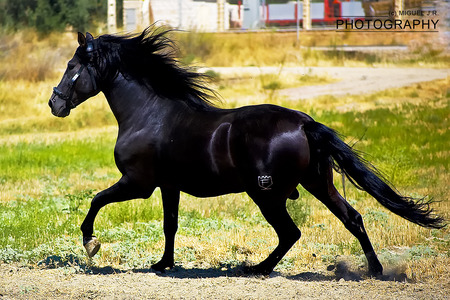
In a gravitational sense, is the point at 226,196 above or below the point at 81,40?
below

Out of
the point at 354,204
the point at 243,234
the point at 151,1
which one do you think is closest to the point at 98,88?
the point at 243,234

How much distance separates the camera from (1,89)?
2256cm

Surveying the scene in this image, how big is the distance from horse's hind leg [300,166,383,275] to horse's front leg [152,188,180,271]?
4.12 ft

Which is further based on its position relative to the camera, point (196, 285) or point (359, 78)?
point (359, 78)

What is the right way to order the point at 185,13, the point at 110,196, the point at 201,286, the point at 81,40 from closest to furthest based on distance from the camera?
the point at 201,286, the point at 110,196, the point at 81,40, the point at 185,13

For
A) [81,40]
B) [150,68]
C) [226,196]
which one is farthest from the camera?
[226,196]

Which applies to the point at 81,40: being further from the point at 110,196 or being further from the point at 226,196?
the point at 226,196

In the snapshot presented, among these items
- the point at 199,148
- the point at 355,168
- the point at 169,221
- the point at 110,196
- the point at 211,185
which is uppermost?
the point at 199,148

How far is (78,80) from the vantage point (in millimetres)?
6449

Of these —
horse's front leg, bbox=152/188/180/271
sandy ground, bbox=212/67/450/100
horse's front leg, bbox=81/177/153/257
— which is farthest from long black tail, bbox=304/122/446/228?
sandy ground, bbox=212/67/450/100

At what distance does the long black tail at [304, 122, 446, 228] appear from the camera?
19.3 ft

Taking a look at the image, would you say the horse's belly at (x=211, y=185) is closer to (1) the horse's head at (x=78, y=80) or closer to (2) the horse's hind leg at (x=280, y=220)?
(2) the horse's hind leg at (x=280, y=220)

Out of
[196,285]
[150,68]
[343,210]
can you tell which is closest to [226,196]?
[150,68]

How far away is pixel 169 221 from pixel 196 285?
0.88 meters
